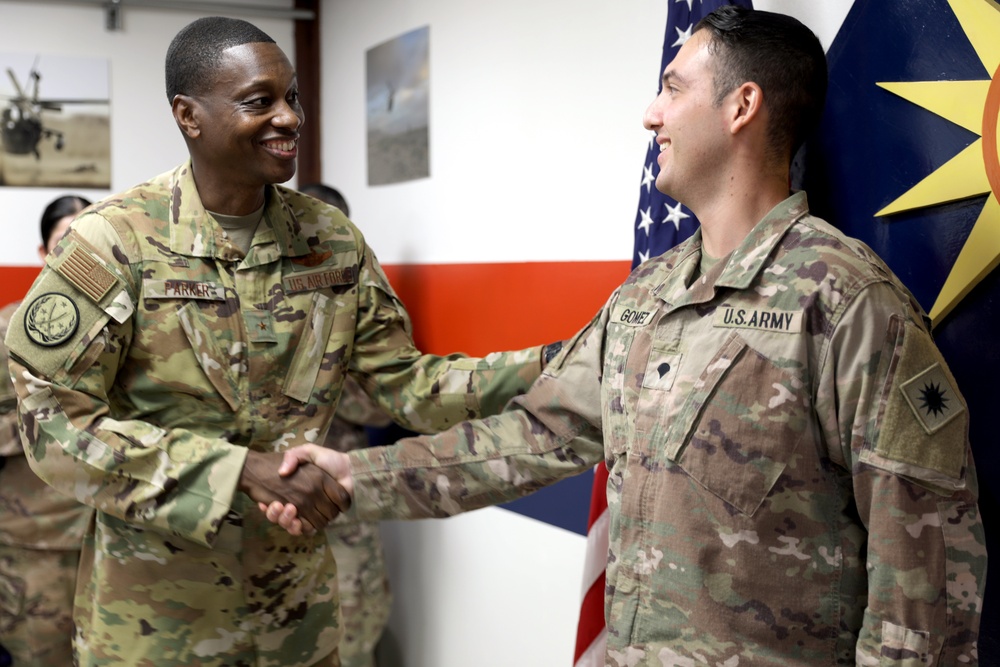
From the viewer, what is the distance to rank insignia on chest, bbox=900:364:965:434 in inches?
51.6

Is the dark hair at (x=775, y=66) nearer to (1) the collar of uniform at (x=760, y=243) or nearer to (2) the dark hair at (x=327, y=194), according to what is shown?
(1) the collar of uniform at (x=760, y=243)

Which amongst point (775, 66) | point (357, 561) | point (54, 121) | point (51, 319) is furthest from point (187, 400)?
point (54, 121)

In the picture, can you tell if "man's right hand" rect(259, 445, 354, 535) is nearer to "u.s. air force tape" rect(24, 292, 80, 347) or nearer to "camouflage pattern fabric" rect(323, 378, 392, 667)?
"u.s. air force tape" rect(24, 292, 80, 347)

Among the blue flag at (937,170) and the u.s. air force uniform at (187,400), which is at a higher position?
the blue flag at (937,170)

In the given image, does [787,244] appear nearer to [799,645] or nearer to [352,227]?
[799,645]

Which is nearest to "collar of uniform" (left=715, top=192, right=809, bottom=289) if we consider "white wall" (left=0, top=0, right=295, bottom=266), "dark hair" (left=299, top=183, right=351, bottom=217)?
"dark hair" (left=299, top=183, right=351, bottom=217)

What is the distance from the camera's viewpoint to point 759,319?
142 centimetres

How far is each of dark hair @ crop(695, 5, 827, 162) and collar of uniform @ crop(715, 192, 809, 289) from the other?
0.12 metres

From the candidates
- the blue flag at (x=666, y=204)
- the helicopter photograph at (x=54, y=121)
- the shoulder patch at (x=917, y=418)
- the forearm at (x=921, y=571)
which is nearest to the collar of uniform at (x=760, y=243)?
the shoulder patch at (x=917, y=418)

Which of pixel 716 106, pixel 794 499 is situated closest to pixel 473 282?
pixel 716 106

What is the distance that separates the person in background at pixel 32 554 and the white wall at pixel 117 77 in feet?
3.70

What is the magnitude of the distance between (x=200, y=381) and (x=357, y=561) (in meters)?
1.69

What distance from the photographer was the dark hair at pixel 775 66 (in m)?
1.57

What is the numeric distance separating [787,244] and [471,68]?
1.97m
